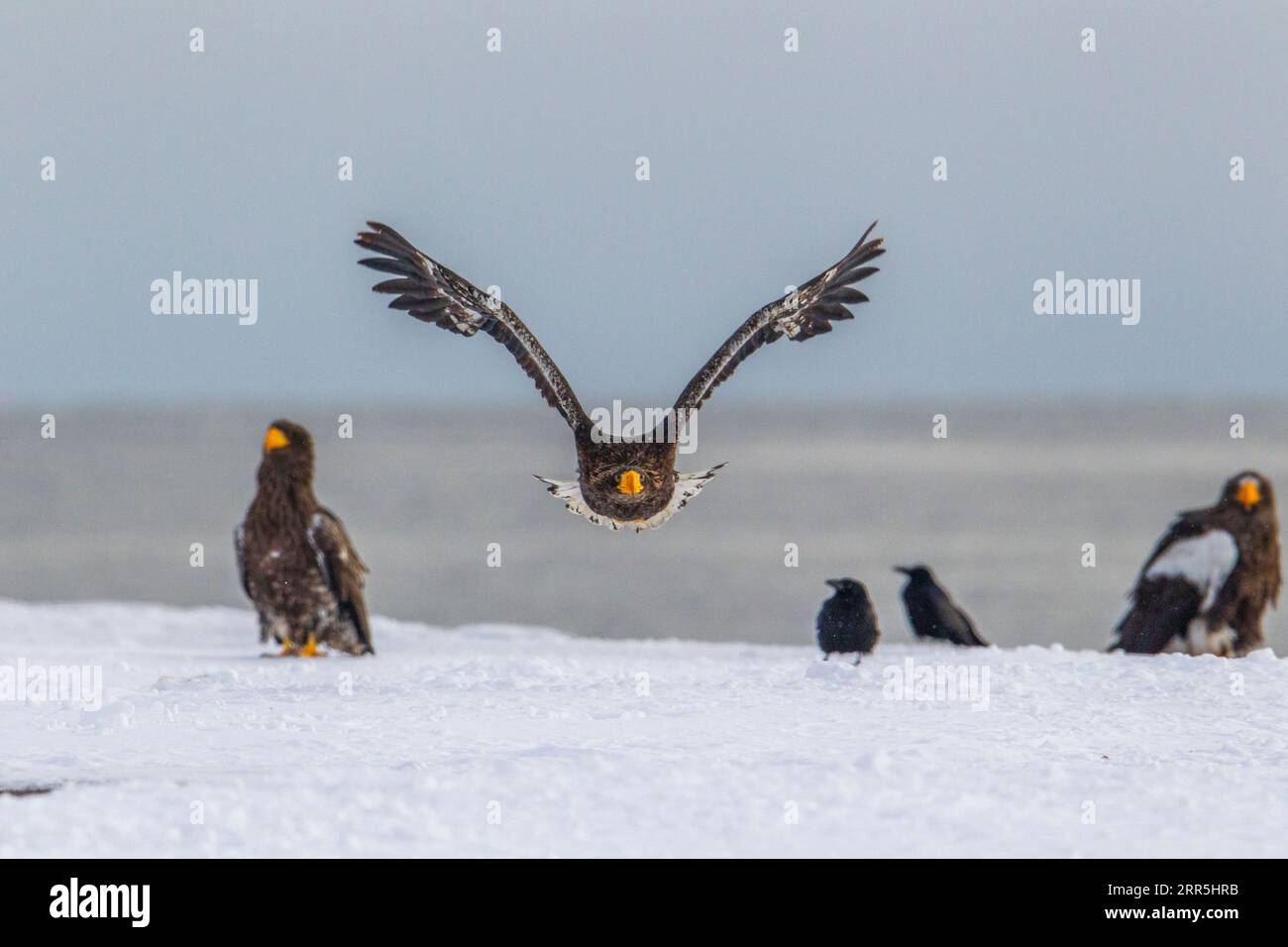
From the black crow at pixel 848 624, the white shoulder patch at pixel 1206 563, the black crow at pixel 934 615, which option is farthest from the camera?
the white shoulder patch at pixel 1206 563

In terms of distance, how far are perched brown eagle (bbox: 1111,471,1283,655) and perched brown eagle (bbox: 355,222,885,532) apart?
4.33 metres

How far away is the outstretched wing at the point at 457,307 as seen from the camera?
23.0ft

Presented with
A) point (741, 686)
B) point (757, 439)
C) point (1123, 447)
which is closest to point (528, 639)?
point (741, 686)

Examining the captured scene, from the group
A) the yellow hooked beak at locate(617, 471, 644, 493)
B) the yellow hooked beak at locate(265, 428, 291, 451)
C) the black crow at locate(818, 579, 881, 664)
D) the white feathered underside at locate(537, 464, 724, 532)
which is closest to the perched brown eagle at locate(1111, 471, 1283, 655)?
the black crow at locate(818, 579, 881, 664)

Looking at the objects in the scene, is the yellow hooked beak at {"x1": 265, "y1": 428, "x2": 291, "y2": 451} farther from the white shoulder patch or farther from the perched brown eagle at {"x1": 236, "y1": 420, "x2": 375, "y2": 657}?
the white shoulder patch

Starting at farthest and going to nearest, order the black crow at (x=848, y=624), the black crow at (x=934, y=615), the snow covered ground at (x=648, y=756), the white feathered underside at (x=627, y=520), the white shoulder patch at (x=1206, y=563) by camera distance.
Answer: the white shoulder patch at (x=1206, y=563)
the black crow at (x=934, y=615)
the black crow at (x=848, y=624)
the white feathered underside at (x=627, y=520)
the snow covered ground at (x=648, y=756)

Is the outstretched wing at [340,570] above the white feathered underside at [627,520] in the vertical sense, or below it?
below

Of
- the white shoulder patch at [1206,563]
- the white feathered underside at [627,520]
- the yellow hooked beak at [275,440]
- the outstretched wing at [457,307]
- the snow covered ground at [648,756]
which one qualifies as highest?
the outstretched wing at [457,307]

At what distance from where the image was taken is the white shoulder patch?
34.5 ft

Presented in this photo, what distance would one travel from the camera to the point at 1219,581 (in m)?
10.5

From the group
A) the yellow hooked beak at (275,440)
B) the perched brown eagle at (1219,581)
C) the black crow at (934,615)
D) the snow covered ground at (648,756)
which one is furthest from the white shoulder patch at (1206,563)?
the yellow hooked beak at (275,440)

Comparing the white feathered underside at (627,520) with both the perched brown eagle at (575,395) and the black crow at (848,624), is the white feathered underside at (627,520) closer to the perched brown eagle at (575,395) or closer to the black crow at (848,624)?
the perched brown eagle at (575,395)

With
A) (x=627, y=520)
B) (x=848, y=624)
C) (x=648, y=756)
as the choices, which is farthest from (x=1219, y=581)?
(x=648, y=756)

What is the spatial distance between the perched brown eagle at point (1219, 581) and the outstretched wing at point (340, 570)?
4941mm
